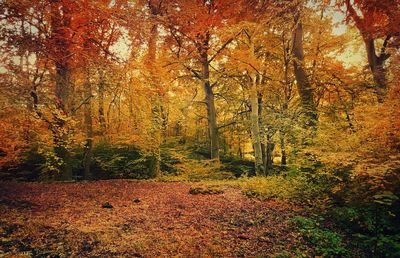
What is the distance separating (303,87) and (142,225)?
728 cm

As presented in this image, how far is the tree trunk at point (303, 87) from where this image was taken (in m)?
9.48

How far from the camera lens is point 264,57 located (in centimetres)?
1764

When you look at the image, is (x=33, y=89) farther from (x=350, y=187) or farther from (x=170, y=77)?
(x=350, y=187)

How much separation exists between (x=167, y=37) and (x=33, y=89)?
288 inches

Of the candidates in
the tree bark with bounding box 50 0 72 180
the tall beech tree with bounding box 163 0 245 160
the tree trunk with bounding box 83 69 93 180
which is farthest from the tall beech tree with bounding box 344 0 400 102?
the tree trunk with bounding box 83 69 93 180

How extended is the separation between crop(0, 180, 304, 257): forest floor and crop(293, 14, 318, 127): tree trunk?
3.46 metres

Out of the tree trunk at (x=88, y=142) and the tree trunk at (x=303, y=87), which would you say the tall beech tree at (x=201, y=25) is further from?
the tree trunk at (x=88, y=142)

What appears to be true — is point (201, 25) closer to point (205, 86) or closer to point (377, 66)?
point (205, 86)

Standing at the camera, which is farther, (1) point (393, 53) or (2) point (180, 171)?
(2) point (180, 171)

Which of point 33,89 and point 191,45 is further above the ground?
point 191,45

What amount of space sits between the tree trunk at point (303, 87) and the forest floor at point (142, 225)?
11.4ft

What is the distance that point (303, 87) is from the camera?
9969 millimetres

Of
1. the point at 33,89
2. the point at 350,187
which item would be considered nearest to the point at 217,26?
the point at 33,89

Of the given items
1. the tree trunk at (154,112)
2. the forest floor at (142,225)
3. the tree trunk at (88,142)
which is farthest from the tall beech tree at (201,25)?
the forest floor at (142,225)
